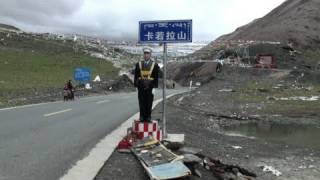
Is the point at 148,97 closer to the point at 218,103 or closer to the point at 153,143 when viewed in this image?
the point at 153,143

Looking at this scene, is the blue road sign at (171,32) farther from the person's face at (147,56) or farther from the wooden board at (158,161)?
the wooden board at (158,161)

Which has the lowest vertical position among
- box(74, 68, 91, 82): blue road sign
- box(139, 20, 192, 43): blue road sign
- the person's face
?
box(74, 68, 91, 82): blue road sign

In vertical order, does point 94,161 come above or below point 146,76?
below

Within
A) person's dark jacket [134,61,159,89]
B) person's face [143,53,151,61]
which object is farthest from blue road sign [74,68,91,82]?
person's face [143,53,151,61]

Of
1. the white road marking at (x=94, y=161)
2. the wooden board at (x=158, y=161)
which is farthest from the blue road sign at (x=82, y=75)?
the wooden board at (x=158, y=161)

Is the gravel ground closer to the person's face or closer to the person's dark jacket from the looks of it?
the person's dark jacket

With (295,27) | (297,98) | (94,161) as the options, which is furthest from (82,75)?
(295,27)

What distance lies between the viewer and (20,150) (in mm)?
12367

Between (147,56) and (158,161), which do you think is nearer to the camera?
(158,161)

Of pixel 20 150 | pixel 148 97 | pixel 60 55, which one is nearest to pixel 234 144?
pixel 148 97

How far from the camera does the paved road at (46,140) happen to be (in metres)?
10.4

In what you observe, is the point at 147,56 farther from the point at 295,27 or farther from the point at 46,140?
the point at 295,27

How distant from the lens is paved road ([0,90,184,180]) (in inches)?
A: 410

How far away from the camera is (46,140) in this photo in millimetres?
14086
